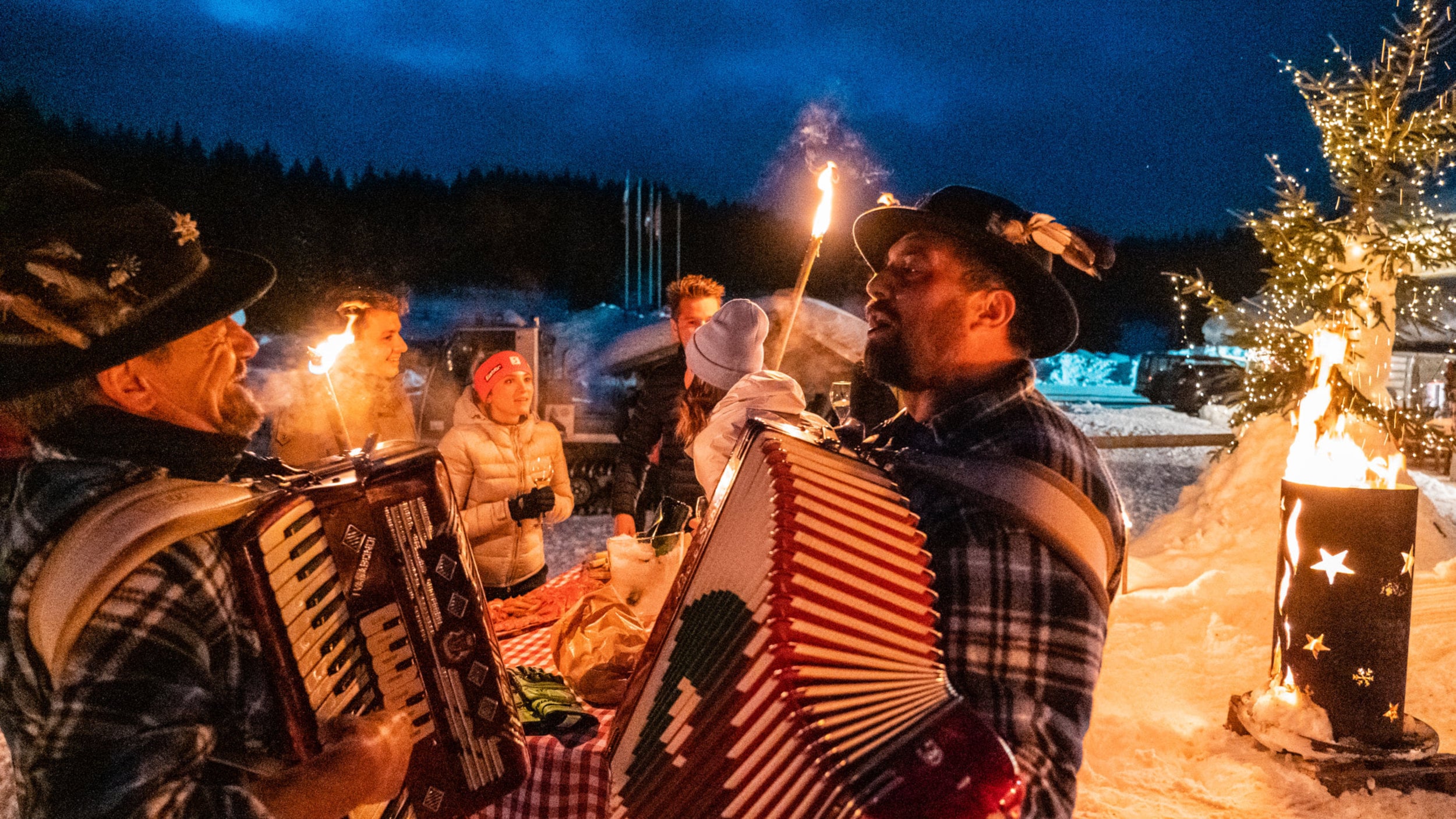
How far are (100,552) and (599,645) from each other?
1387mm

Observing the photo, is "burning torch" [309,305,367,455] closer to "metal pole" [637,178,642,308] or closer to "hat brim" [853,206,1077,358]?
"hat brim" [853,206,1077,358]

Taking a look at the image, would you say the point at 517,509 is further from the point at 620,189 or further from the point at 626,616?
the point at 620,189

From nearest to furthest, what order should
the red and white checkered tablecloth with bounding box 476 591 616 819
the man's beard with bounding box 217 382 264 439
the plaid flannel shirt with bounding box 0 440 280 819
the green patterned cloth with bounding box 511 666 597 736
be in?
the plaid flannel shirt with bounding box 0 440 280 819
the man's beard with bounding box 217 382 264 439
the red and white checkered tablecloth with bounding box 476 591 616 819
the green patterned cloth with bounding box 511 666 597 736

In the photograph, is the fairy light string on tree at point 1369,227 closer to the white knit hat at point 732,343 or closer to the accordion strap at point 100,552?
the white knit hat at point 732,343

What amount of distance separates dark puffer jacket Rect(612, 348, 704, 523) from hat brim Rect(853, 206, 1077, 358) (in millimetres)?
2705

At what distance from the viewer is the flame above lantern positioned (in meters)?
3.87

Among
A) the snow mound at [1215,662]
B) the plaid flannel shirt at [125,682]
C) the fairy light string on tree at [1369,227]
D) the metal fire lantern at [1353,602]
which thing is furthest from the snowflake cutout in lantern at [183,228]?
the fairy light string on tree at [1369,227]

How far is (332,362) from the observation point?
3.69 meters

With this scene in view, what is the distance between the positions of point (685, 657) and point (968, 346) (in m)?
0.96

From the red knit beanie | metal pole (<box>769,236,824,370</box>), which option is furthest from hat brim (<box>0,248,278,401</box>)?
the red knit beanie

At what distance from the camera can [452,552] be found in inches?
69.3

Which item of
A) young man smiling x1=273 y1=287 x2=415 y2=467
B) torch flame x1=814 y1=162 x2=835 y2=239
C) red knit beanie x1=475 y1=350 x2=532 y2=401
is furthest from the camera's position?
young man smiling x1=273 y1=287 x2=415 y2=467

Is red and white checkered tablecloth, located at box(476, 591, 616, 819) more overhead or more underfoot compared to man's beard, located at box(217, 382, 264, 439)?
more underfoot

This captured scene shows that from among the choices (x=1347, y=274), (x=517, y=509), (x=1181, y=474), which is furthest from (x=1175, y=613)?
(x=1181, y=474)
